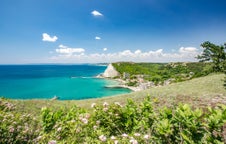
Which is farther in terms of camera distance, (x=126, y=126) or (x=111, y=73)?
(x=111, y=73)

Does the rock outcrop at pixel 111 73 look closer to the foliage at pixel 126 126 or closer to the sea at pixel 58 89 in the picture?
the sea at pixel 58 89

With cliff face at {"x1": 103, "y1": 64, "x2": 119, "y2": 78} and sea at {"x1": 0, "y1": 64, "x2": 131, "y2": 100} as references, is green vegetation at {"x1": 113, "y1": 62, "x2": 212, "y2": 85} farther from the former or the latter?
sea at {"x1": 0, "y1": 64, "x2": 131, "y2": 100}

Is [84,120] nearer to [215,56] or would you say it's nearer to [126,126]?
[126,126]

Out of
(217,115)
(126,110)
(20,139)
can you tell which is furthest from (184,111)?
(20,139)

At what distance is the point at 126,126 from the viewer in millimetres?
3627

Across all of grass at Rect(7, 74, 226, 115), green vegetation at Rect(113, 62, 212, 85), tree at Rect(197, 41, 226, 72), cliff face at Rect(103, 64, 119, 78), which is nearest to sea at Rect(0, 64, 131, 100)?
cliff face at Rect(103, 64, 119, 78)

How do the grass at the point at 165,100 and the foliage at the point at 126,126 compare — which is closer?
the foliage at the point at 126,126

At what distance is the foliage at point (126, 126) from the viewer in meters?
2.24

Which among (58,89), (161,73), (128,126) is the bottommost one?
(58,89)

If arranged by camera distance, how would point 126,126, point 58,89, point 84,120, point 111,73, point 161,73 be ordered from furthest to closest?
point 111,73 < point 161,73 < point 58,89 < point 126,126 < point 84,120

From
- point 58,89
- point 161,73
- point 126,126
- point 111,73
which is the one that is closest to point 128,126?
point 126,126

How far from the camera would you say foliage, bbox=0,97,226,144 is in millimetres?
2236

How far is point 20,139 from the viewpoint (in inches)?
136

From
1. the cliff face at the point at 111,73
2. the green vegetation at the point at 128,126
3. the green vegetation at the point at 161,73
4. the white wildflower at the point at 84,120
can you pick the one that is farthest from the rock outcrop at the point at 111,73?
the white wildflower at the point at 84,120
